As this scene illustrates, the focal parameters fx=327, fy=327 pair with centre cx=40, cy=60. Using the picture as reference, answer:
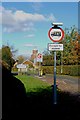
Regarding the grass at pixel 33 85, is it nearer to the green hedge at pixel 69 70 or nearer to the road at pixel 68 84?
the road at pixel 68 84

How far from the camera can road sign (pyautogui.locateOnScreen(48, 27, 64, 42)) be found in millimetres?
11297

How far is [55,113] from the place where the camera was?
368 inches

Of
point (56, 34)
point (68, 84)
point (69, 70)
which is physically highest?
point (56, 34)

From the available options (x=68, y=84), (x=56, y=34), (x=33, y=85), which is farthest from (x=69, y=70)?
(x=56, y=34)

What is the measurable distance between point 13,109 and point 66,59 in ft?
224

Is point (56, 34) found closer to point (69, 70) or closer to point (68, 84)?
point (68, 84)

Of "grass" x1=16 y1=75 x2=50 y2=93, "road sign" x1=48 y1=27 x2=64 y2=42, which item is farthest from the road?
"road sign" x1=48 y1=27 x2=64 y2=42

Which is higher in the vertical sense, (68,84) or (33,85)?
(33,85)

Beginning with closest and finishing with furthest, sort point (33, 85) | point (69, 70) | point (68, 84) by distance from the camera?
point (33, 85), point (68, 84), point (69, 70)

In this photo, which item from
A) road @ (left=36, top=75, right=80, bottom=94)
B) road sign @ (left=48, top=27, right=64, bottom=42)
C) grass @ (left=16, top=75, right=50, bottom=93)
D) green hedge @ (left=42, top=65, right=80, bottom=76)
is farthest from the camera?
green hedge @ (left=42, top=65, right=80, bottom=76)

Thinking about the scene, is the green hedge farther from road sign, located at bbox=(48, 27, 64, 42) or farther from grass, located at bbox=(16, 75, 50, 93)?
road sign, located at bbox=(48, 27, 64, 42)

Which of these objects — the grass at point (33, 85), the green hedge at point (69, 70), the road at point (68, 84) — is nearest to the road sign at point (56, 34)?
the grass at point (33, 85)

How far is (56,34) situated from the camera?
37.3 ft

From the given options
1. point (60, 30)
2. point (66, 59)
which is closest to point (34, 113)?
point (60, 30)
